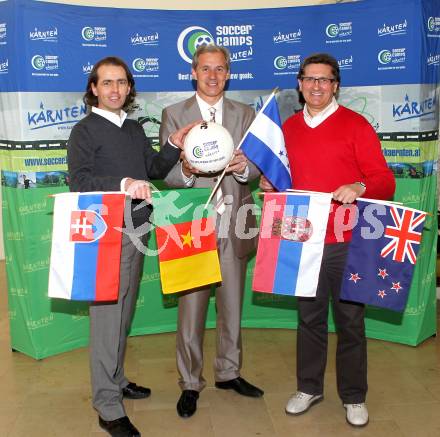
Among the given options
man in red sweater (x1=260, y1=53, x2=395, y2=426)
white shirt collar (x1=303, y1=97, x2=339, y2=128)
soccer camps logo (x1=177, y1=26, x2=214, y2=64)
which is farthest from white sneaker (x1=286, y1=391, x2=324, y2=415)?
soccer camps logo (x1=177, y1=26, x2=214, y2=64)

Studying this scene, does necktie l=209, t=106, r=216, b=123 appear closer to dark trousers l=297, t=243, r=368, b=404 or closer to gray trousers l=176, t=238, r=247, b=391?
gray trousers l=176, t=238, r=247, b=391

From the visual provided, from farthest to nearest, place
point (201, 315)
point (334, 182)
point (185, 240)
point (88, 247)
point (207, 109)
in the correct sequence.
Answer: point (201, 315), point (207, 109), point (185, 240), point (334, 182), point (88, 247)

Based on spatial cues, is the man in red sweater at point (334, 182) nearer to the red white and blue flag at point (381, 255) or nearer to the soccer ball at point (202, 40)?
the red white and blue flag at point (381, 255)

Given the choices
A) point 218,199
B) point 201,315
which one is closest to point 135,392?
point 201,315

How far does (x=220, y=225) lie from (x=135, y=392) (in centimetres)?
103

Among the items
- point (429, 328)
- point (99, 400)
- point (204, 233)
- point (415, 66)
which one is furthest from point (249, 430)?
point (415, 66)

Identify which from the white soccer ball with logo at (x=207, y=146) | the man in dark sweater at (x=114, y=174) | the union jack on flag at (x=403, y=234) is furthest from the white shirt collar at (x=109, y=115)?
the union jack on flag at (x=403, y=234)

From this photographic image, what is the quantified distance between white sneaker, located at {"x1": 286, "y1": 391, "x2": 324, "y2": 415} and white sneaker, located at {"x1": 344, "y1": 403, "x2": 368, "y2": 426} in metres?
0.21

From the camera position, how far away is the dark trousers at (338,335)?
285 centimetres

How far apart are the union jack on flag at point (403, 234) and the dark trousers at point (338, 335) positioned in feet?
0.69

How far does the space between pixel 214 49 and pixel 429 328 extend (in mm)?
2392

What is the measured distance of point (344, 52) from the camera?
3957mm

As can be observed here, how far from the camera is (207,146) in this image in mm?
2713

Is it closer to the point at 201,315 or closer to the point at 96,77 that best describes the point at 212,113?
the point at 96,77
